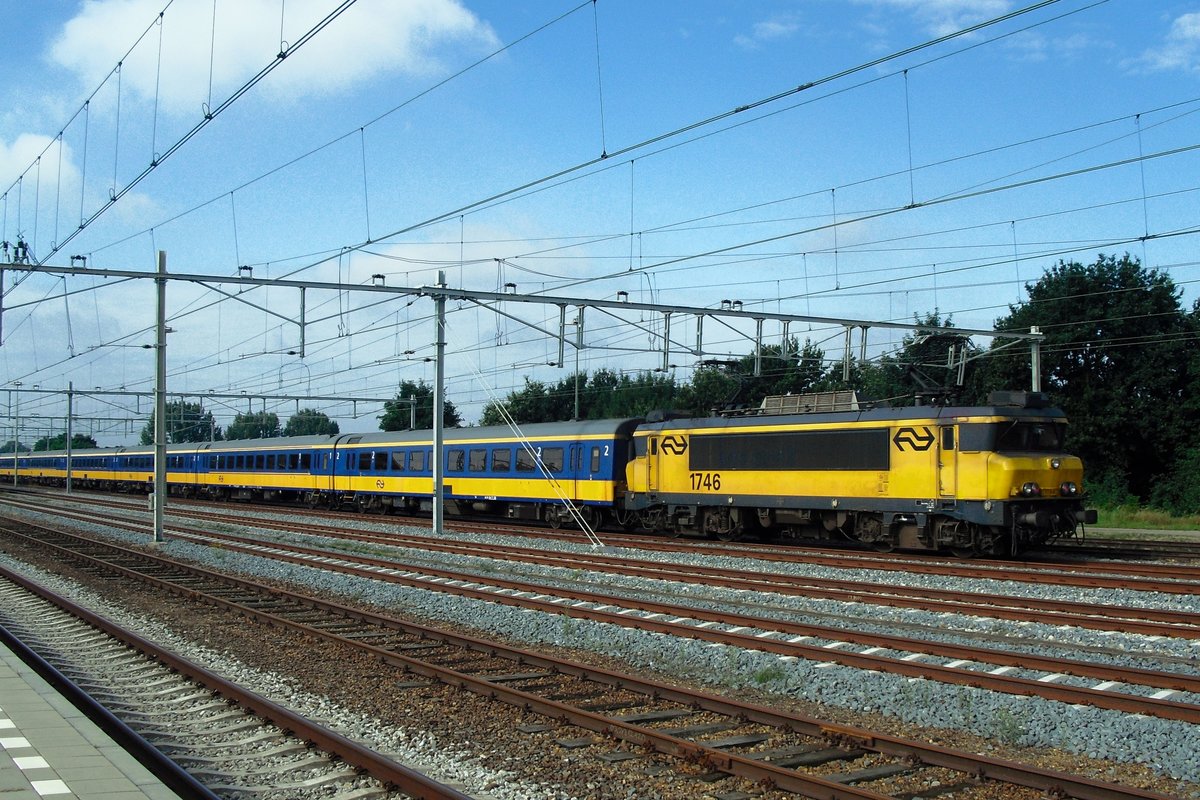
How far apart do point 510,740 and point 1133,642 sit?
25.9 ft

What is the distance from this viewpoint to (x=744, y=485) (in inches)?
1003

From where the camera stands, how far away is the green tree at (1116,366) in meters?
→ 44.0

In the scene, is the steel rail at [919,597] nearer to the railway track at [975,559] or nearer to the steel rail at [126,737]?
the railway track at [975,559]

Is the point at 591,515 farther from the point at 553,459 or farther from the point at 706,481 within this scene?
the point at 706,481

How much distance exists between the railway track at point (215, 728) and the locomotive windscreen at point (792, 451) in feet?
48.2

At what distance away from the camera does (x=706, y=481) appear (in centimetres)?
2667

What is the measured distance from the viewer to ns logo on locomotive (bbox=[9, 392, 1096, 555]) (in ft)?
67.8

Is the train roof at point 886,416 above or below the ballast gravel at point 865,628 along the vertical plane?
above

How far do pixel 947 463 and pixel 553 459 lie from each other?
13.9 meters

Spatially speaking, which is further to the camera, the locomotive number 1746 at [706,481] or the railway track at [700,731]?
the locomotive number 1746 at [706,481]

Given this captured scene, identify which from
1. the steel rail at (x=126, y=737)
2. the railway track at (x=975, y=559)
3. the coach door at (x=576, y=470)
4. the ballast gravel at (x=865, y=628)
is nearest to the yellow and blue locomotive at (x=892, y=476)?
the railway track at (x=975, y=559)

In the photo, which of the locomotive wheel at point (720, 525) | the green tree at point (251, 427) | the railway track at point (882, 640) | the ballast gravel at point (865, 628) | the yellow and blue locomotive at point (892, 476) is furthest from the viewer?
the green tree at point (251, 427)

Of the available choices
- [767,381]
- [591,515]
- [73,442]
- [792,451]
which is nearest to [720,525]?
[792,451]

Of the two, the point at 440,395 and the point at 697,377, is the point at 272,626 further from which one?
the point at 697,377
